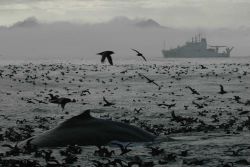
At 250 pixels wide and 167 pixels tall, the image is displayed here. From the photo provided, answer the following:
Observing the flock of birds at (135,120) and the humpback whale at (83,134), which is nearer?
the flock of birds at (135,120)

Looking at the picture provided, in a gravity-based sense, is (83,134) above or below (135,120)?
above

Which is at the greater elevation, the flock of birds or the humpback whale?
the humpback whale

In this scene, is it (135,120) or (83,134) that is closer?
(83,134)

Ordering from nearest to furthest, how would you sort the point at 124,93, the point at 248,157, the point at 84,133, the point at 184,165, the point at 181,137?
the point at 184,165
the point at 248,157
the point at 84,133
the point at 181,137
the point at 124,93

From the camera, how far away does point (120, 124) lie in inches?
764

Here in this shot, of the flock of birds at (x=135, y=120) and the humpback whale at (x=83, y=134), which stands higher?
the humpback whale at (x=83, y=134)

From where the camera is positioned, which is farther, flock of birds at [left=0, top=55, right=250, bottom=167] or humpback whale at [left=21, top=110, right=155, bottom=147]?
humpback whale at [left=21, top=110, right=155, bottom=147]

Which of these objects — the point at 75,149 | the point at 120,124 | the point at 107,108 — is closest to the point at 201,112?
the point at 107,108

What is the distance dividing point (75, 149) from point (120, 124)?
2.49 metres

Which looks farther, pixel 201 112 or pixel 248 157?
pixel 201 112

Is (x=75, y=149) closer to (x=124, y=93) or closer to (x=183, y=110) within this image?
(x=183, y=110)

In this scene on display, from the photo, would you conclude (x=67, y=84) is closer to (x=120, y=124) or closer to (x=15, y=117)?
(x=15, y=117)

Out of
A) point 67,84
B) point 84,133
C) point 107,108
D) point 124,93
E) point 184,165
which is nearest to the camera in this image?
point 184,165

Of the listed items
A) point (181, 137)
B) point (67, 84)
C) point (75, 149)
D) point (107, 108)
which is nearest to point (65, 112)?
point (107, 108)
